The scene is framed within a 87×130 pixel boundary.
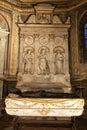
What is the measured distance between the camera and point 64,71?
286 inches

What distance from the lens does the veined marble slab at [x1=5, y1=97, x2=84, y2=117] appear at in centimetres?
465

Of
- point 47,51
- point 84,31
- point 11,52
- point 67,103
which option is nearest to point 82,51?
point 84,31

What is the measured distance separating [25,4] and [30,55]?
2.24 metres

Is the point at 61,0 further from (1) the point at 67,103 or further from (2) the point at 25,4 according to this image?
(1) the point at 67,103

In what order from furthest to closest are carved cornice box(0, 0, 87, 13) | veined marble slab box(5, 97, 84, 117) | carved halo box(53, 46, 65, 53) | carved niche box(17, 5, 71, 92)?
carved cornice box(0, 0, 87, 13) < carved halo box(53, 46, 65, 53) < carved niche box(17, 5, 71, 92) < veined marble slab box(5, 97, 84, 117)

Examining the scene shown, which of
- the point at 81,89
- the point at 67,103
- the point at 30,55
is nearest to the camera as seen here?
the point at 67,103

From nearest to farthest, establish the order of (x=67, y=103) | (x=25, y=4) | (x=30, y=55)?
(x=67, y=103), (x=30, y=55), (x=25, y=4)

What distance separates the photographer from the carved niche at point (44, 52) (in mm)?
7195

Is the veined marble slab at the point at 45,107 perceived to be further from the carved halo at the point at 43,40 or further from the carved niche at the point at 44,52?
the carved halo at the point at 43,40

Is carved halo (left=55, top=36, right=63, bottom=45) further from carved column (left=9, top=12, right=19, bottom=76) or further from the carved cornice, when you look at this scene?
carved column (left=9, top=12, right=19, bottom=76)

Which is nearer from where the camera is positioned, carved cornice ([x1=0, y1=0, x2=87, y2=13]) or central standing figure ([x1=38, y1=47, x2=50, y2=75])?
central standing figure ([x1=38, y1=47, x2=50, y2=75])

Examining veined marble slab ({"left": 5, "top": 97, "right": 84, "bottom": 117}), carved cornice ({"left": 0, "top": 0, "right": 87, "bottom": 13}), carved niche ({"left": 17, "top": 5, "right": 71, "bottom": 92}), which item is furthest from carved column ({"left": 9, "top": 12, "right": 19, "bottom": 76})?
veined marble slab ({"left": 5, "top": 97, "right": 84, "bottom": 117})

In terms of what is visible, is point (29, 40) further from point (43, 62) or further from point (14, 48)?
point (43, 62)

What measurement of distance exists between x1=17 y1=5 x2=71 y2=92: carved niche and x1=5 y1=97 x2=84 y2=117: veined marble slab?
2387 millimetres
